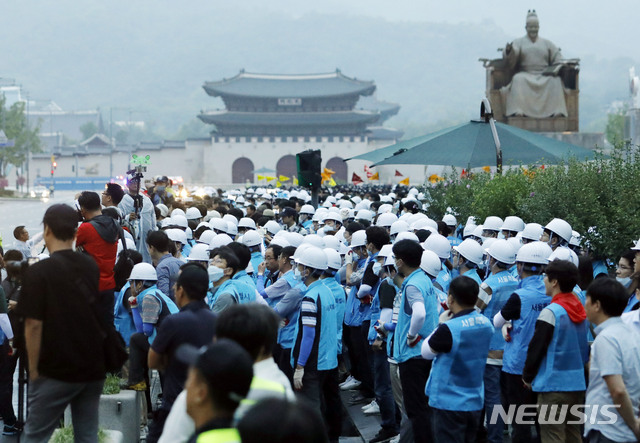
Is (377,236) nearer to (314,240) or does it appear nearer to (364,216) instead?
(314,240)

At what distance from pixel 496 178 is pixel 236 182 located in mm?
68187

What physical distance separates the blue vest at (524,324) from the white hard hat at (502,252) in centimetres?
55

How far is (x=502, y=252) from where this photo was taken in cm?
629

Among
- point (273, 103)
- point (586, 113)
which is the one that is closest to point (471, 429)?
point (273, 103)

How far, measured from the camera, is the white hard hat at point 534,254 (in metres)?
5.82

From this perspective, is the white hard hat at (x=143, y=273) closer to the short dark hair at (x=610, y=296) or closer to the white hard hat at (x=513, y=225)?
the short dark hair at (x=610, y=296)

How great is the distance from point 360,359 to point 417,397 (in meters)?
2.40

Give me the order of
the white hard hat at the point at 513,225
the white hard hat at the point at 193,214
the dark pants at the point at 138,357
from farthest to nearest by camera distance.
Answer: the white hard hat at the point at 193,214 < the white hard hat at the point at 513,225 < the dark pants at the point at 138,357

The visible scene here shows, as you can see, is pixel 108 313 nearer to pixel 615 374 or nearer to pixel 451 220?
pixel 615 374

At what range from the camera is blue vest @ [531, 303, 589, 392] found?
200 inches

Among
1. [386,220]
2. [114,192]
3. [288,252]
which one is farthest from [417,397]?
[386,220]

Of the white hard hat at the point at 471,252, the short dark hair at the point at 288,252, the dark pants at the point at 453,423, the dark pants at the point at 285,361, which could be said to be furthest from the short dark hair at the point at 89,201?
the dark pants at the point at 453,423

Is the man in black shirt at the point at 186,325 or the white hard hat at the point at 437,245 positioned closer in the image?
the man in black shirt at the point at 186,325

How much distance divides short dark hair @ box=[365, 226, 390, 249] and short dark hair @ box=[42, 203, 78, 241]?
3.31m
